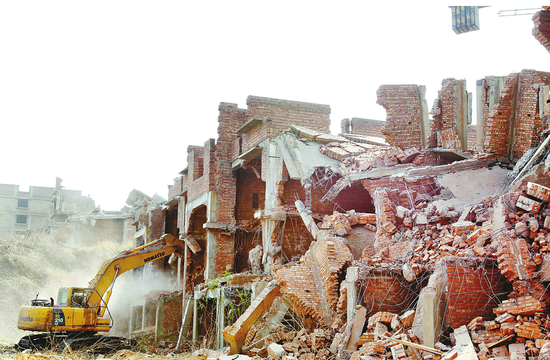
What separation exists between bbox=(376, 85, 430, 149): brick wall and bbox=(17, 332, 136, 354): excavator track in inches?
375

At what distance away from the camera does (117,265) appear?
60.2ft

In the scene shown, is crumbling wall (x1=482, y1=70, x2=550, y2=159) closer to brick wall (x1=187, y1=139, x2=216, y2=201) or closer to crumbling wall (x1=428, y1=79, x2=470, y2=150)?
crumbling wall (x1=428, y1=79, x2=470, y2=150)

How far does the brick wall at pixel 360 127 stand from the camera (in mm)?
23961

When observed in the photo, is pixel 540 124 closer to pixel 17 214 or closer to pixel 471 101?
pixel 471 101

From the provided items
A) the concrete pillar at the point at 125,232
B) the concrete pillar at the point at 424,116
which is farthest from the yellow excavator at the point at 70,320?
the concrete pillar at the point at 125,232

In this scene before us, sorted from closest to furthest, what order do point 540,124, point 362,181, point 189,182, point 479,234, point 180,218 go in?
point 479,234 → point 540,124 → point 362,181 → point 189,182 → point 180,218

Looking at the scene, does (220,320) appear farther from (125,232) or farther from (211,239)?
(125,232)

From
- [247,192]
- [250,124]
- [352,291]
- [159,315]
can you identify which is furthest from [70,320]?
[247,192]

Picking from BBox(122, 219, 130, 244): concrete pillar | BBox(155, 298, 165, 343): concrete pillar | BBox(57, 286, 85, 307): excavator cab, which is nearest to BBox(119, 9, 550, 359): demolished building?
BBox(155, 298, 165, 343): concrete pillar

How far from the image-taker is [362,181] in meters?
14.6

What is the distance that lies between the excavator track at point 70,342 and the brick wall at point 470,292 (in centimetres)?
946

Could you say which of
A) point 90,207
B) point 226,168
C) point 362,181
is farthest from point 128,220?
point 362,181

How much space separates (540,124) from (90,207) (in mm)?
46910

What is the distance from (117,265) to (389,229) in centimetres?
985
